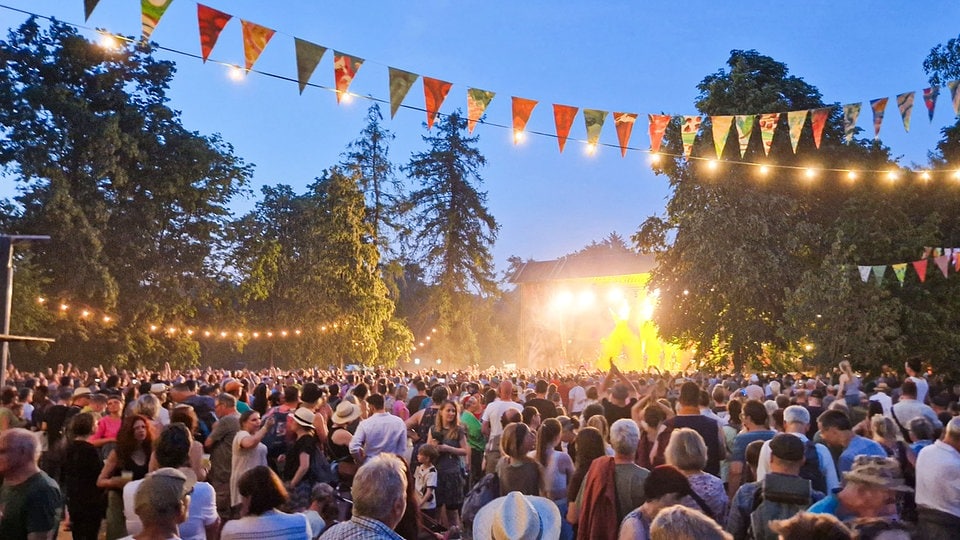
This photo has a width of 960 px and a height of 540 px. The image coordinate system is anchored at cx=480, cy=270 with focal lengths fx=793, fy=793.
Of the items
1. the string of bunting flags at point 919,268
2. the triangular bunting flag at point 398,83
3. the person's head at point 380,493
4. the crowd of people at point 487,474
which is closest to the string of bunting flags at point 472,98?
the triangular bunting flag at point 398,83

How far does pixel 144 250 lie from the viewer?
29844 mm

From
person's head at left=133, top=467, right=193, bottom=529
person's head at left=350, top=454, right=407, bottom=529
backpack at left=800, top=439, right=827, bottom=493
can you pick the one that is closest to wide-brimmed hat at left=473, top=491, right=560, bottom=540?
person's head at left=350, top=454, right=407, bottom=529

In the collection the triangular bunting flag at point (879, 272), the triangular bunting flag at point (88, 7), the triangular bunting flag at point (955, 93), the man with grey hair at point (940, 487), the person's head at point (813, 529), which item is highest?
the triangular bunting flag at point (955, 93)

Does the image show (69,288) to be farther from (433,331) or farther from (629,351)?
(629,351)

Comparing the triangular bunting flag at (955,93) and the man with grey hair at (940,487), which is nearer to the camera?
the man with grey hair at (940,487)

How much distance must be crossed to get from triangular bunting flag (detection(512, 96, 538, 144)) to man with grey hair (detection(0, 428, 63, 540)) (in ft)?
30.5

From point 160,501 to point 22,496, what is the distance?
1.39 m

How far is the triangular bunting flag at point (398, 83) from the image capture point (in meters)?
10.7

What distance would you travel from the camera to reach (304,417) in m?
6.56

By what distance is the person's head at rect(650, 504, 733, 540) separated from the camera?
8.32 feet

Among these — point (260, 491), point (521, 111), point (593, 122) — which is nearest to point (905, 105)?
point (593, 122)

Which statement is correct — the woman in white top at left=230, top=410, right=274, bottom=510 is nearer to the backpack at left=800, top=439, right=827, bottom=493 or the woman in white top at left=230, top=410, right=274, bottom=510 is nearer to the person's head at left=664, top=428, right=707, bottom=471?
the person's head at left=664, top=428, right=707, bottom=471

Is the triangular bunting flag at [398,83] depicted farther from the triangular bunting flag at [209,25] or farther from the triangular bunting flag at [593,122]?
the triangular bunting flag at [593,122]

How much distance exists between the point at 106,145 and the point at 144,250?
422 centimetres
